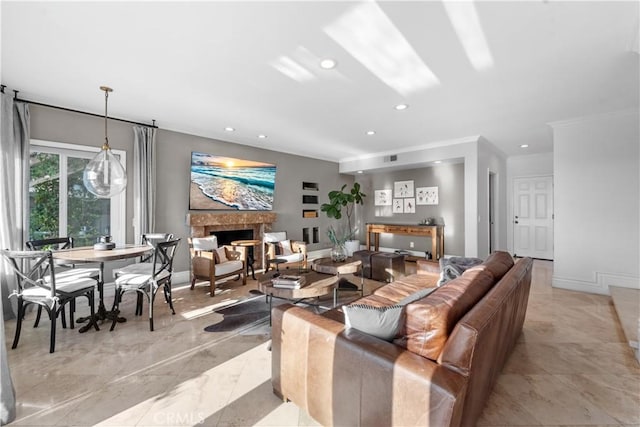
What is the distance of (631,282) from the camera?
3.66 m

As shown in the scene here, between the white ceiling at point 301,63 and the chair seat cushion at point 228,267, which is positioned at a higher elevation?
the white ceiling at point 301,63

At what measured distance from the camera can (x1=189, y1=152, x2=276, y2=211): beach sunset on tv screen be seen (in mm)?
4664

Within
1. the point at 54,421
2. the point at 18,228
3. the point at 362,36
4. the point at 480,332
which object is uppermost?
the point at 362,36

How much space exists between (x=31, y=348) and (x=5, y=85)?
269 cm

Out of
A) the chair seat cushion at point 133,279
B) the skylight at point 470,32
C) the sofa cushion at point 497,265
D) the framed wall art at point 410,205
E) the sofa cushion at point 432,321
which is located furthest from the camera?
the framed wall art at point 410,205

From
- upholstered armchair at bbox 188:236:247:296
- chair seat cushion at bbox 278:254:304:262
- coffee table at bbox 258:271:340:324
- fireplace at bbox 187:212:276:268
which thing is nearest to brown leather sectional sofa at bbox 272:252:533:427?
coffee table at bbox 258:271:340:324

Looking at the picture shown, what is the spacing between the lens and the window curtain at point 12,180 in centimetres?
293

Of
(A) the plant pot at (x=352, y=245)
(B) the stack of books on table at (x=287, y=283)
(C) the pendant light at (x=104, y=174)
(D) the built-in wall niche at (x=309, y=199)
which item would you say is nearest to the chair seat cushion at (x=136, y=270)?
(C) the pendant light at (x=104, y=174)

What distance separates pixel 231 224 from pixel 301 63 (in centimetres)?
332

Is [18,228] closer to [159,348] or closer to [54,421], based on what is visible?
[159,348]

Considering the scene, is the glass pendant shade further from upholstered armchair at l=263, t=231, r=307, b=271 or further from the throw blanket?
the throw blanket

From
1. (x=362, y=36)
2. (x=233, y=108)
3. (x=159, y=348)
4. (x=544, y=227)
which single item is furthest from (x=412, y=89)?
A: (x=544, y=227)

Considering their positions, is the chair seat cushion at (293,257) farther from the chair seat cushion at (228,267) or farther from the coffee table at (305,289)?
the coffee table at (305,289)

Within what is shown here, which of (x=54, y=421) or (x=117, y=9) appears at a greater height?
(x=117, y=9)
